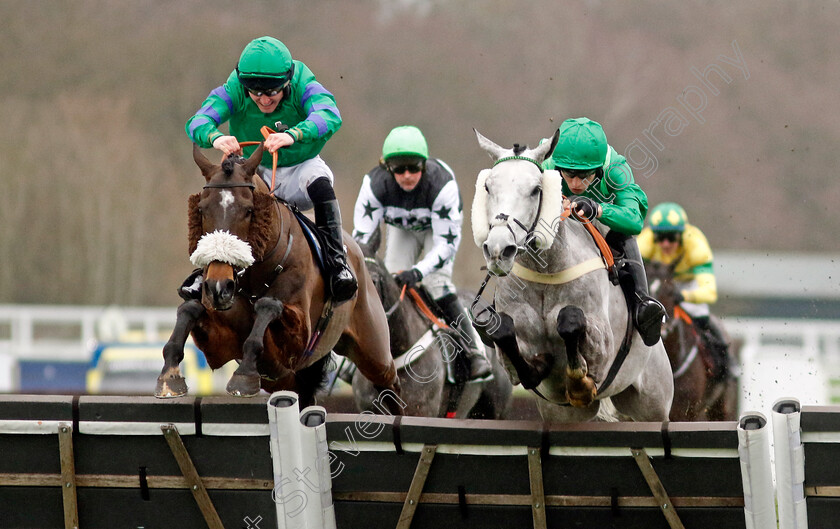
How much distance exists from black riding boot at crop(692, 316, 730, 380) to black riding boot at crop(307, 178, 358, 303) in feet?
12.4

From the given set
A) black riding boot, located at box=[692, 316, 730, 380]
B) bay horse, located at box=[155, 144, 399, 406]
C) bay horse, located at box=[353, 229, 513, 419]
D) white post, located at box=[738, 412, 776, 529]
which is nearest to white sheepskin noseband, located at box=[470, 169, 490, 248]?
bay horse, located at box=[155, 144, 399, 406]

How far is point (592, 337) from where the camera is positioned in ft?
15.9

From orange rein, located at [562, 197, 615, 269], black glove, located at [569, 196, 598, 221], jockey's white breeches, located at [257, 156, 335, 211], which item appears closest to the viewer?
black glove, located at [569, 196, 598, 221]

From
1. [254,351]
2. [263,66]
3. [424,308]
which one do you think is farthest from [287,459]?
[424,308]

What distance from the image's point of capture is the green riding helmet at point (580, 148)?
17.0ft

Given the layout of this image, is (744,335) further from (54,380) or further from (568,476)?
(568,476)

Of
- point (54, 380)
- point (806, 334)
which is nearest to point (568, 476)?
point (806, 334)

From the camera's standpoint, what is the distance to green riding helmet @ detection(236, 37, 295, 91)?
527 centimetres

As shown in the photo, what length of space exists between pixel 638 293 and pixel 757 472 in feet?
4.89

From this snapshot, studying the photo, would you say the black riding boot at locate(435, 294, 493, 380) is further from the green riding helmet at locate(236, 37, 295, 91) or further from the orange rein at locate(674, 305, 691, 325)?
the green riding helmet at locate(236, 37, 295, 91)

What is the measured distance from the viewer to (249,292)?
5.01 metres

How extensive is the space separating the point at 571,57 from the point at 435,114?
12.6 feet

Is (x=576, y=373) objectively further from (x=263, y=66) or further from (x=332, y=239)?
(x=263, y=66)

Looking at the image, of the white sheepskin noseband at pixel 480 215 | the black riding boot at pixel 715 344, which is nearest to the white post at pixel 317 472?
the white sheepskin noseband at pixel 480 215
